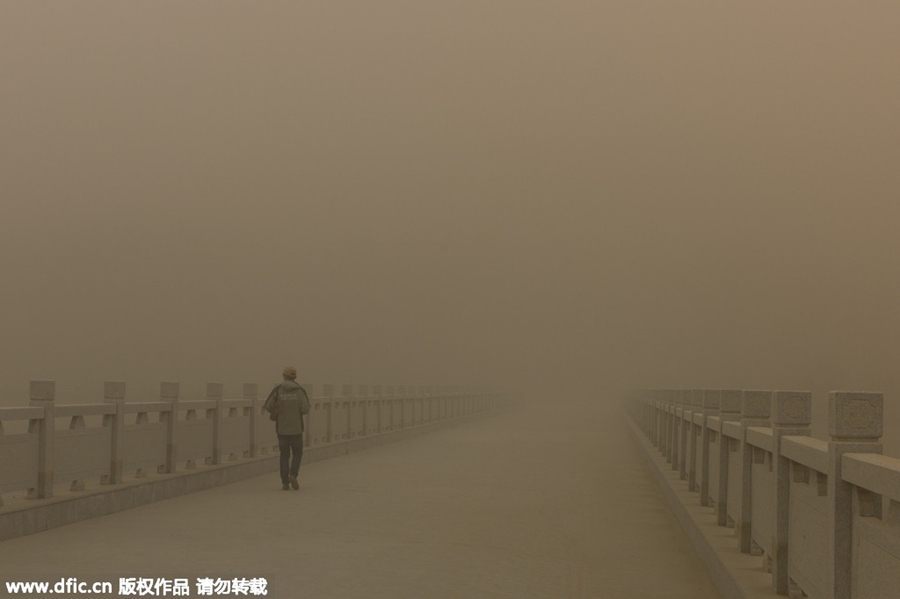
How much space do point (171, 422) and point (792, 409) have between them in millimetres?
11565

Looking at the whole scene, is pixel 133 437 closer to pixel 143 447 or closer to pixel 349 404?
pixel 143 447

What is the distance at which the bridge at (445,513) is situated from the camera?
22.0 feet

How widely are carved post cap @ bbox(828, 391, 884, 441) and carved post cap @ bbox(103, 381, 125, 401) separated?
1106cm

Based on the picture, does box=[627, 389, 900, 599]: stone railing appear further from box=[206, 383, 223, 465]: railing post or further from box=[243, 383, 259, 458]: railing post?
box=[243, 383, 259, 458]: railing post

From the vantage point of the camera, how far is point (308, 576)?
9859 mm

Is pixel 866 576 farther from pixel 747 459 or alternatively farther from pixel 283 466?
pixel 283 466

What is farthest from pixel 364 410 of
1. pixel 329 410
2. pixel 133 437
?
pixel 133 437

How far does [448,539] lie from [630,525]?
2942mm

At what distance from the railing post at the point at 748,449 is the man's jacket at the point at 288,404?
393 inches

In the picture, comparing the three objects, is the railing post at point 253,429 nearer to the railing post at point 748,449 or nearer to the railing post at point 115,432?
the railing post at point 115,432

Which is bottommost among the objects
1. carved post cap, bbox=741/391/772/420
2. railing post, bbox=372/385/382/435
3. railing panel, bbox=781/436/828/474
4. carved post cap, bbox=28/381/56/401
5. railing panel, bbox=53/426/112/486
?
railing post, bbox=372/385/382/435

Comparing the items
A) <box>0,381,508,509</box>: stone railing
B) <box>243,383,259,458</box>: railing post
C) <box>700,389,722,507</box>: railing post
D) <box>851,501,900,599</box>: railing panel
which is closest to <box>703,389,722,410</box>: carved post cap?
<box>700,389,722,507</box>: railing post

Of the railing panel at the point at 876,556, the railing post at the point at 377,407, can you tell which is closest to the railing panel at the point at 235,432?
the railing post at the point at 377,407

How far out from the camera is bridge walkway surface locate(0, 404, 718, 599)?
973cm
